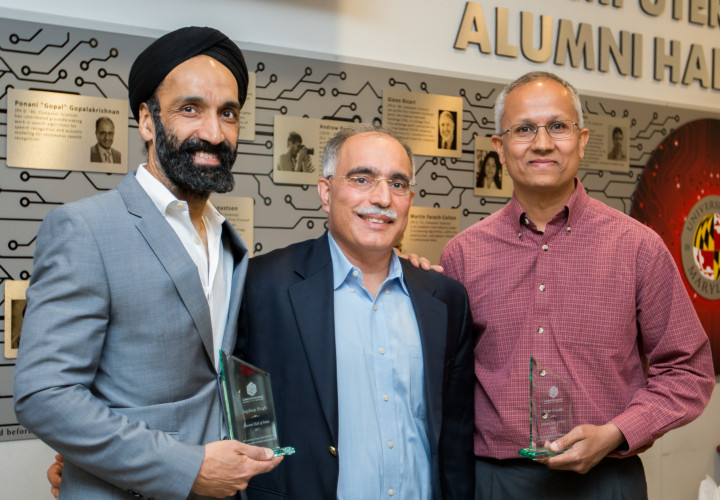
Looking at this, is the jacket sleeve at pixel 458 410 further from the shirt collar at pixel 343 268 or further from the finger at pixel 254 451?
the finger at pixel 254 451

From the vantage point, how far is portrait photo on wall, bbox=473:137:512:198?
3.73m

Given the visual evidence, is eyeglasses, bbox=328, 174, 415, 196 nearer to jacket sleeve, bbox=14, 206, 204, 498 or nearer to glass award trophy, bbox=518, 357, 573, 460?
glass award trophy, bbox=518, 357, 573, 460

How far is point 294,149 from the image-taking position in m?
3.21

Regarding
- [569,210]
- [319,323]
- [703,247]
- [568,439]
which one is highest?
[569,210]

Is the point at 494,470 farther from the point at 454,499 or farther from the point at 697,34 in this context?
the point at 697,34

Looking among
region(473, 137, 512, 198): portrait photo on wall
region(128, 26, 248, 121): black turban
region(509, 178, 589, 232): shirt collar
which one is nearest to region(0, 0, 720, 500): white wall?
region(473, 137, 512, 198): portrait photo on wall

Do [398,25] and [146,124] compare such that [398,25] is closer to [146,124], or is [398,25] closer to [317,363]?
[146,124]

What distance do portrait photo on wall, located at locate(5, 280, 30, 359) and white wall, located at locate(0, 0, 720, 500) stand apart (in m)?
0.39

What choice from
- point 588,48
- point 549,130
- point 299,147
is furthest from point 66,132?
point 588,48

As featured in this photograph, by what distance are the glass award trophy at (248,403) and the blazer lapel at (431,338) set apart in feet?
1.71

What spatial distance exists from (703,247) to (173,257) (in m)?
3.86

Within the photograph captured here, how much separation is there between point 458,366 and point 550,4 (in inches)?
104

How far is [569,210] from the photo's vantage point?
A: 224 cm

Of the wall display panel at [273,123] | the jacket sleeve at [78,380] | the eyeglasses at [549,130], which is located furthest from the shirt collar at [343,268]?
the wall display panel at [273,123]
